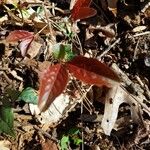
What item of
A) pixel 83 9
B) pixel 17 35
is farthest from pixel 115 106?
pixel 17 35

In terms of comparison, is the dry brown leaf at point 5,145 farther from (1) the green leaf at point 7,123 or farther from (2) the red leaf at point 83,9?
(2) the red leaf at point 83,9

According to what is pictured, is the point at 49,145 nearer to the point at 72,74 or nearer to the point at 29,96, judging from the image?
the point at 29,96

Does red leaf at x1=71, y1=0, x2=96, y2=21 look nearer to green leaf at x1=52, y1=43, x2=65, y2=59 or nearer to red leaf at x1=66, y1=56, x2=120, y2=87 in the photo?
green leaf at x1=52, y1=43, x2=65, y2=59

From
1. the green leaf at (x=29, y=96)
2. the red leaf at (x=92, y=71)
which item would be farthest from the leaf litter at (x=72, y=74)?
the red leaf at (x=92, y=71)

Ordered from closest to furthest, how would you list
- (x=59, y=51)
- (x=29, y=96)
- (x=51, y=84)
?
1. (x=51, y=84)
2. (x=59, y=51)
3. (x=29, y=96)

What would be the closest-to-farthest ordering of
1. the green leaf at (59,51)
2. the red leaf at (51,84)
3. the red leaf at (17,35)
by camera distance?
the red leaf at (51,84) → the green leaf at (59,51) → the red leaf at (17,35)

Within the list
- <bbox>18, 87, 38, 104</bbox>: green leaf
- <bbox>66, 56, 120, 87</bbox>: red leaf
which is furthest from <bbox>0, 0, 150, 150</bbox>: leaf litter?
<bbox>66, 56, 120, 87</bbox>: red leaf
